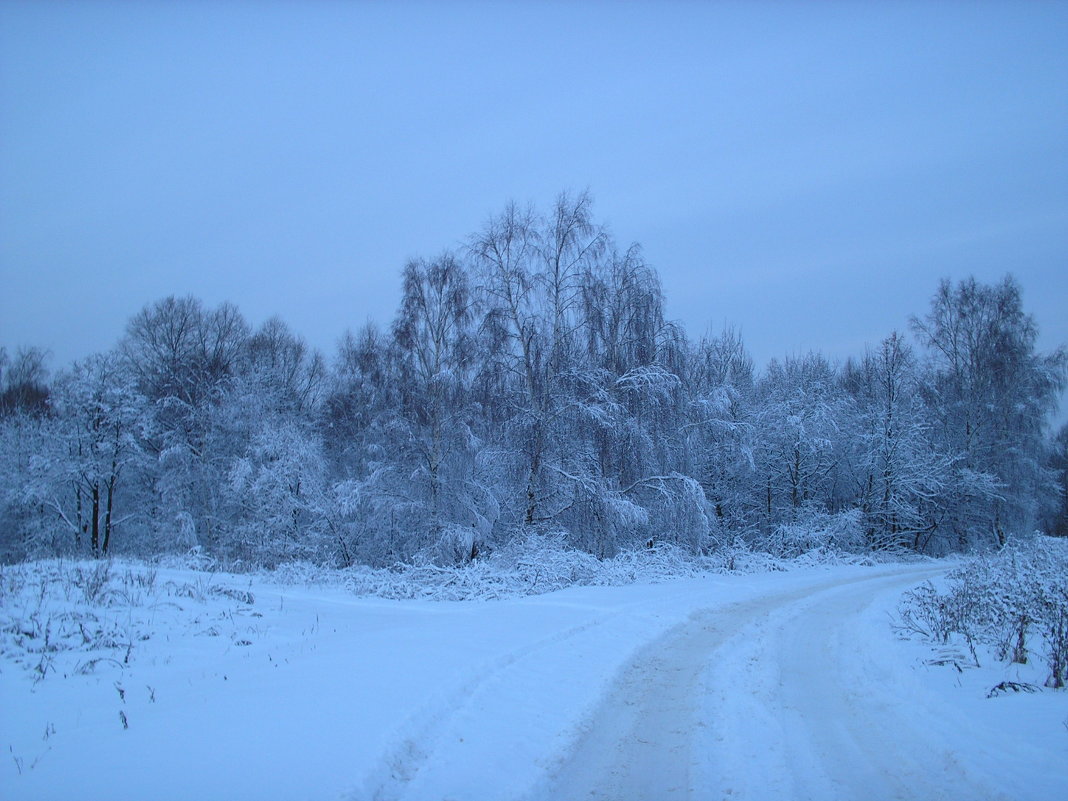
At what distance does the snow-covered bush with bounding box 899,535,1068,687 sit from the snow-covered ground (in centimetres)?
66

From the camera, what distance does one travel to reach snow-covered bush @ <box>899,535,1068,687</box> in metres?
7.86

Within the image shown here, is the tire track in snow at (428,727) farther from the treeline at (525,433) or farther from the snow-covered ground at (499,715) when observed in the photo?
the treeline at (525,433)

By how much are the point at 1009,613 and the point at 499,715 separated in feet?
25.7

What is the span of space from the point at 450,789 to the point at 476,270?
1884cm

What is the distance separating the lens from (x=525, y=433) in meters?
20.6

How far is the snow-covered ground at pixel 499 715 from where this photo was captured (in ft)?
15.3

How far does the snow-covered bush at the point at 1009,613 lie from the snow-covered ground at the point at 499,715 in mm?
659

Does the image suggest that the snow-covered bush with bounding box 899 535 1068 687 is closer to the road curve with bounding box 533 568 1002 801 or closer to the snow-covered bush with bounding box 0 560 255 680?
the road curve with bounding box 533 568 1002 801

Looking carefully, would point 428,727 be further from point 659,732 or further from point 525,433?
point 525,433

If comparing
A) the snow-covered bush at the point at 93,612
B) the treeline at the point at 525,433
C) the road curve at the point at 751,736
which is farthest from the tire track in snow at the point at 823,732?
the treeline at the point at 525,433

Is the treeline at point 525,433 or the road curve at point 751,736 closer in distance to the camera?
the road curve at point 751,736

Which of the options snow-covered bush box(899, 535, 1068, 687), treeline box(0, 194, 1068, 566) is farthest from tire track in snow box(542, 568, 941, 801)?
treeline box(0, 194, 1068, 566)

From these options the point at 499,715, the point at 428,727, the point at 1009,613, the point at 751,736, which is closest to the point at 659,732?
the point at 751,736

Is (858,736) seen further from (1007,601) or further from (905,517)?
(905,517)
